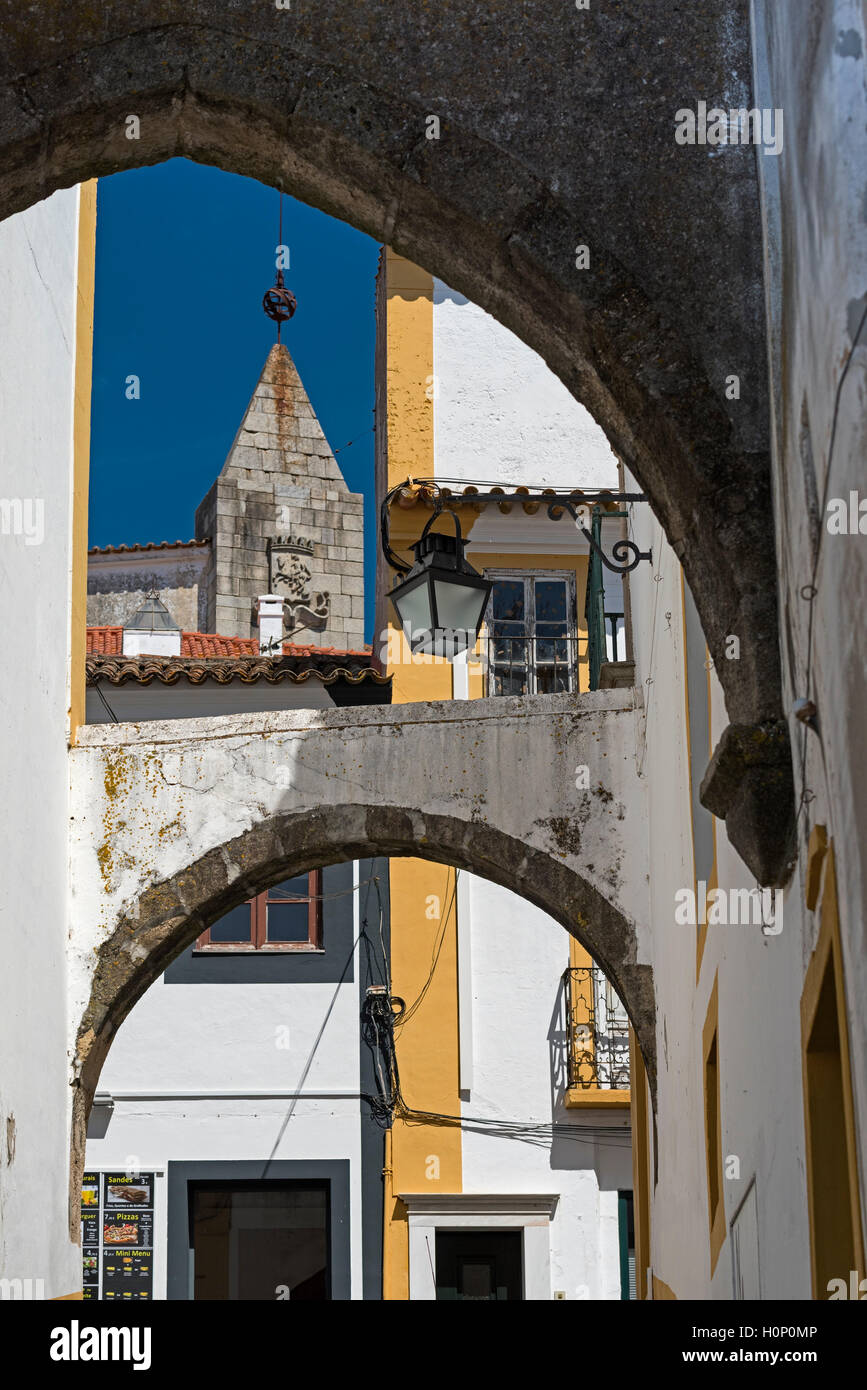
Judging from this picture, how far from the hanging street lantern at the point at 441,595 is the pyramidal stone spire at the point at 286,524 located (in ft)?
70.8

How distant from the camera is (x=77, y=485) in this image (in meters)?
9.80

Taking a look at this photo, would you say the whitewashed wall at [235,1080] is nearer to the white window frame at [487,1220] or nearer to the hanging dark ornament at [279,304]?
the white window frame at [487,1220]

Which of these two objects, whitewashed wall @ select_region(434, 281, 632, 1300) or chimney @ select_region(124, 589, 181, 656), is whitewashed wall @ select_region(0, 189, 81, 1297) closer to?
whitewashed wall @ select_region(434, 281, 632, 1300)

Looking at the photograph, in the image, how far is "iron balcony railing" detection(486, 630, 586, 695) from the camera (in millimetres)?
13898

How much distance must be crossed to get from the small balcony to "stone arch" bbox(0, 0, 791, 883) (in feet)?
33.1

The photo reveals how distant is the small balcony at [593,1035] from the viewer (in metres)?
13.9

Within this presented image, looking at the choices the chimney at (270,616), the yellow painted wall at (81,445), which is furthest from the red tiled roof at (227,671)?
the chimney at (270,616)

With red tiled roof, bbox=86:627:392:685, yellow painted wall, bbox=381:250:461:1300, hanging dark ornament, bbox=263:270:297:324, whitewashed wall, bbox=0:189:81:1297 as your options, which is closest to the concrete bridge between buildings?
whitewashed wall, bbox=0:189:81:1297

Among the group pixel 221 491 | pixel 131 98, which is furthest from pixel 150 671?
pixel 221 491

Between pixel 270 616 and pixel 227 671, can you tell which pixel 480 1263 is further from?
pixel 270 616

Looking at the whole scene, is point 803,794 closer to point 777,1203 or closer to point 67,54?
point 777,1203

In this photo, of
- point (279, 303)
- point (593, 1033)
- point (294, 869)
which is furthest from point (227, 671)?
point (279, 303)

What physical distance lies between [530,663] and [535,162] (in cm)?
984
